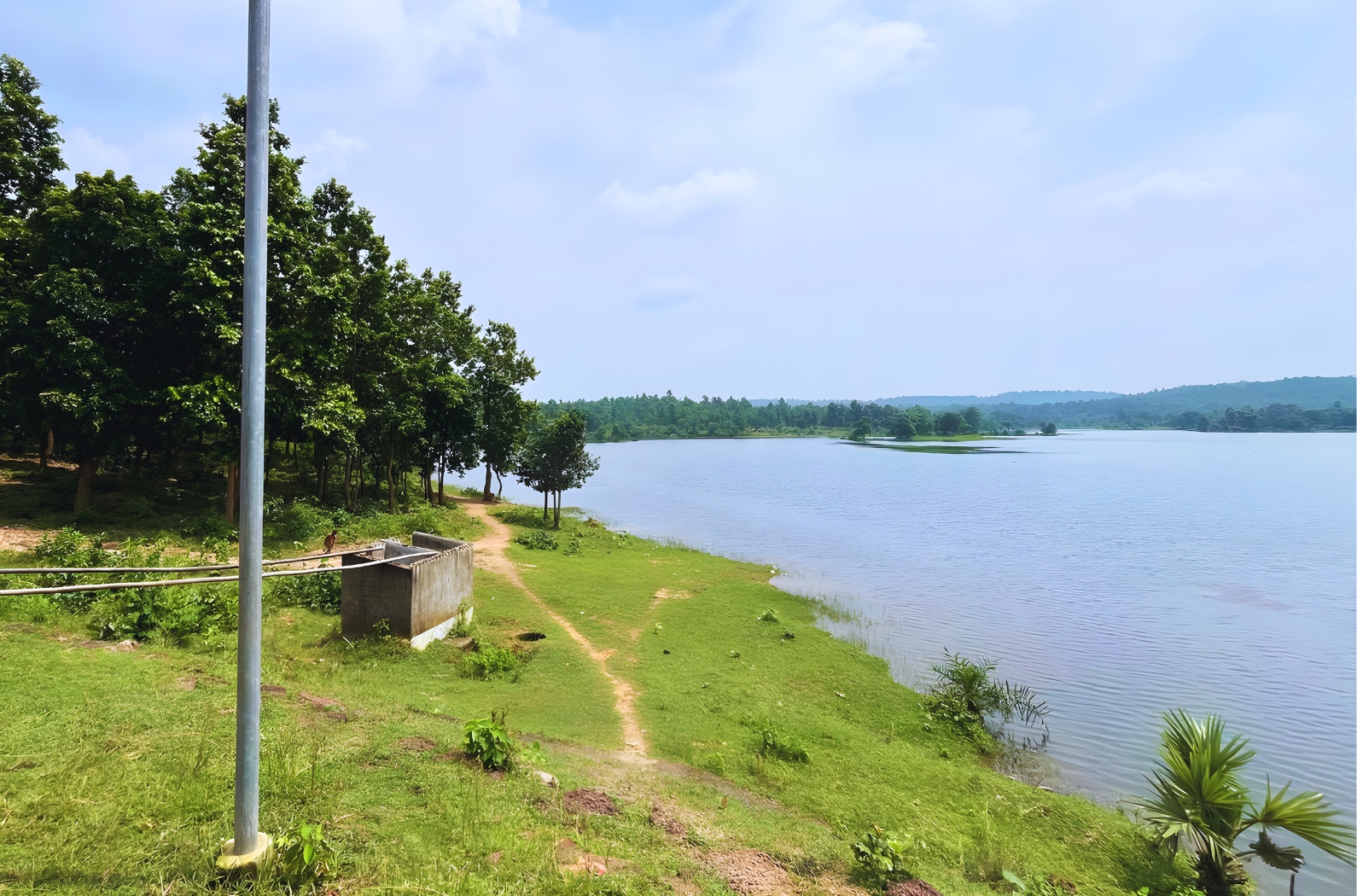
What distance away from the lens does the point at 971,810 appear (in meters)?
8.07

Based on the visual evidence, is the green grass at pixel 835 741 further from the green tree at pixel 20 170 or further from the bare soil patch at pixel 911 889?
the green tree at pixel 20 170

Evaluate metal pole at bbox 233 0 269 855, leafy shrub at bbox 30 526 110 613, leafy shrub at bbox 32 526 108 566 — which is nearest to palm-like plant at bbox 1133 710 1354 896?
metal pole at bbox 233 0 269 855

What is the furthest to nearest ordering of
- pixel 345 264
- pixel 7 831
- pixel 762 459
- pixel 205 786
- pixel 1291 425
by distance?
1. pixel 1291 425
2. pixel 762 459
3. pixel 345 264
4. pixel 205 786
5. pixel 7 831

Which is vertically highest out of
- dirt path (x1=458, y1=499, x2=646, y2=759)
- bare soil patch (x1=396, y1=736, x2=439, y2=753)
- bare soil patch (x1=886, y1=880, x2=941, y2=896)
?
bare soil patch (x1=396, y1=736, x2=439, y2=753)

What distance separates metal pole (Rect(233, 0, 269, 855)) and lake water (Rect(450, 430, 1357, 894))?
37.0 ft

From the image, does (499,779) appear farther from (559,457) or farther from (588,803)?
(559,457)

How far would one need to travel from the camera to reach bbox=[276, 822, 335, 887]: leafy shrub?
3992mm

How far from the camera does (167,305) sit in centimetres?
1717

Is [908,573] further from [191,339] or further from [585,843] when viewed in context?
[191,339]

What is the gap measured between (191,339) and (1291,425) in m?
207

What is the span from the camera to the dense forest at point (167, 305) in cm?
1634

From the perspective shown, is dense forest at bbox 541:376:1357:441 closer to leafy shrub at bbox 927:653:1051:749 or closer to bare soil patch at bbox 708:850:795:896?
leafy shrub at bbox 927:653:1051:749

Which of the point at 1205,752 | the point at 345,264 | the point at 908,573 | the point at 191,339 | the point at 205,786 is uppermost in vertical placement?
the point at 345,264

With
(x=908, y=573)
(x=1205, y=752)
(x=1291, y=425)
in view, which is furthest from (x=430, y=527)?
(x=1291, y=425)
